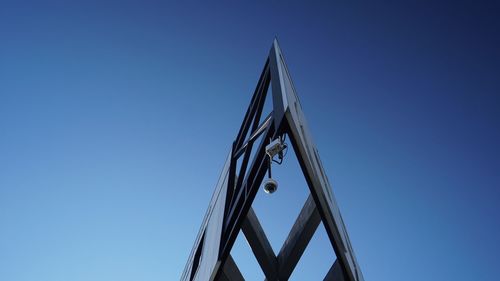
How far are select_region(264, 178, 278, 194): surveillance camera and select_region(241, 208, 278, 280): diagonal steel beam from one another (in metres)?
1.27

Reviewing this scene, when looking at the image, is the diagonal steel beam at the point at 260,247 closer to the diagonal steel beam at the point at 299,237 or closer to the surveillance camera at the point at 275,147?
the diagonal steel beam at the point at 299,237

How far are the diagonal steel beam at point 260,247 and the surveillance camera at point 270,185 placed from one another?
127 cm

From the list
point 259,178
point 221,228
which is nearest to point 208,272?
point 221,228

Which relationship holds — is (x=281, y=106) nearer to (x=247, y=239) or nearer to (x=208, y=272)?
(x=208, y=272)

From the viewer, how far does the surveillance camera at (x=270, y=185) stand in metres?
2.89

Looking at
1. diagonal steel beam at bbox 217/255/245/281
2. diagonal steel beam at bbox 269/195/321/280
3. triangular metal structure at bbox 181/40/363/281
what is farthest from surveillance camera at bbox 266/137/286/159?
diagonal steel beam at bbox 217/255/245/281

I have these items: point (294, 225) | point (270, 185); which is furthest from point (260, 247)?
point (270, 185)

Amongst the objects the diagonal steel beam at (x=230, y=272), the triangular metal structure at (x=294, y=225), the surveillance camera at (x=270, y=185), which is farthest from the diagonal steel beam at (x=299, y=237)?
the surveillance camera at (x=270, y=185)

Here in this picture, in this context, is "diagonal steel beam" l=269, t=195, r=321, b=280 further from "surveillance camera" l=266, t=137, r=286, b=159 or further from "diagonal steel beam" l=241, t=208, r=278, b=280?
"surveillance camera" l=266, t=137, r=286, b=159

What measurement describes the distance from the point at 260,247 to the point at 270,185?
4.77ft

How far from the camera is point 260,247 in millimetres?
4105

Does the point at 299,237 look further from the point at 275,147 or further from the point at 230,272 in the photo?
the point at 275,147

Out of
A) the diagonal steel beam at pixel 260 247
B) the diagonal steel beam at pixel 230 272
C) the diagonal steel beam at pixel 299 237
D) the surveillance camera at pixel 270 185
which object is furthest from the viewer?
the diagonal steel beam at pixel 260 247

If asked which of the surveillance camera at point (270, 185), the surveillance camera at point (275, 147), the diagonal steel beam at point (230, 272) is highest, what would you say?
the surveillance camera at point (275, 147)
